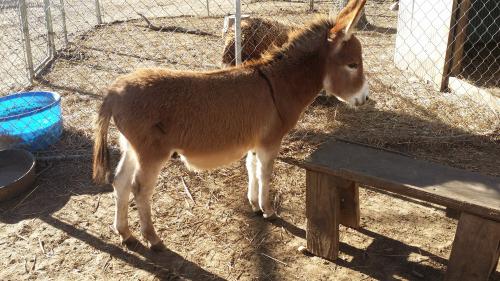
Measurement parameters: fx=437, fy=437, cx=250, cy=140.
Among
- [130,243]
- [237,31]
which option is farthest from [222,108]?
[237,31]

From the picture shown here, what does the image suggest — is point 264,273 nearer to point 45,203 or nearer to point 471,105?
point 45,203

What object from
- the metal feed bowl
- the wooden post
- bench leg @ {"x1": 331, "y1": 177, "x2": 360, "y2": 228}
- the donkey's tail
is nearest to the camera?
the donkey's tail

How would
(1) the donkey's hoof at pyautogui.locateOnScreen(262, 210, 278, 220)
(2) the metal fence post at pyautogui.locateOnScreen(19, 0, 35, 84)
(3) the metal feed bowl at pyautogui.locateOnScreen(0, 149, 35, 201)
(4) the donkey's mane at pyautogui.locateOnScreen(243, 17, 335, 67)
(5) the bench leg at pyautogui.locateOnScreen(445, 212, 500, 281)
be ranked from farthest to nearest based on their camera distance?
(2) the metal fence post at pyautogui.locateOnScreen(19, 0, 35, 84) < (3) the metal feed bowl at pyautogui.locateOnScreen(0, 149, 35, 201) < (1) the donkey's hoof at pyautogui.locateOnScreen(262, 210, 278, 220) < (4) the donkey's mane at pyautogui.locateOnScreen(243, 17, 335, 67) < (5) the bench leg at pyautogui.locateOnScreen(445, 212, 500, 281)

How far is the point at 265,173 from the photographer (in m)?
3.51

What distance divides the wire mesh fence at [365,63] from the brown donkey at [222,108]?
0.60 m

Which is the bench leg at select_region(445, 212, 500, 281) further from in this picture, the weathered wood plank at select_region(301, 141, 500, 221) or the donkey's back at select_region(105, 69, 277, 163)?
the donkey's back at select_region(105, 69, 277, 163)

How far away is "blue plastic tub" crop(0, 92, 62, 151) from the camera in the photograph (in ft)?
14.7

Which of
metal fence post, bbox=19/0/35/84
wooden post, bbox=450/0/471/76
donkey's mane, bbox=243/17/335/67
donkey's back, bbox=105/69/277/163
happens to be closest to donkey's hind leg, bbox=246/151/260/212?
donkey's back, bbox=105/69/277/163

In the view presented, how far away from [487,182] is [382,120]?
8.42 ft

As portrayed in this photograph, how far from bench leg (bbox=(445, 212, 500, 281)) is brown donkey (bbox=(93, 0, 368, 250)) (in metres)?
1.33

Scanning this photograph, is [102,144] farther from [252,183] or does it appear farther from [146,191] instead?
[252,183]

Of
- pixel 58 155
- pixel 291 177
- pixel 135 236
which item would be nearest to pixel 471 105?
pixel 291 177

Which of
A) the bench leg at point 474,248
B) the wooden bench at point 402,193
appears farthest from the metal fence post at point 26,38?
the bench leg at point 474,248

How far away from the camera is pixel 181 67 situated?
7.38 m
